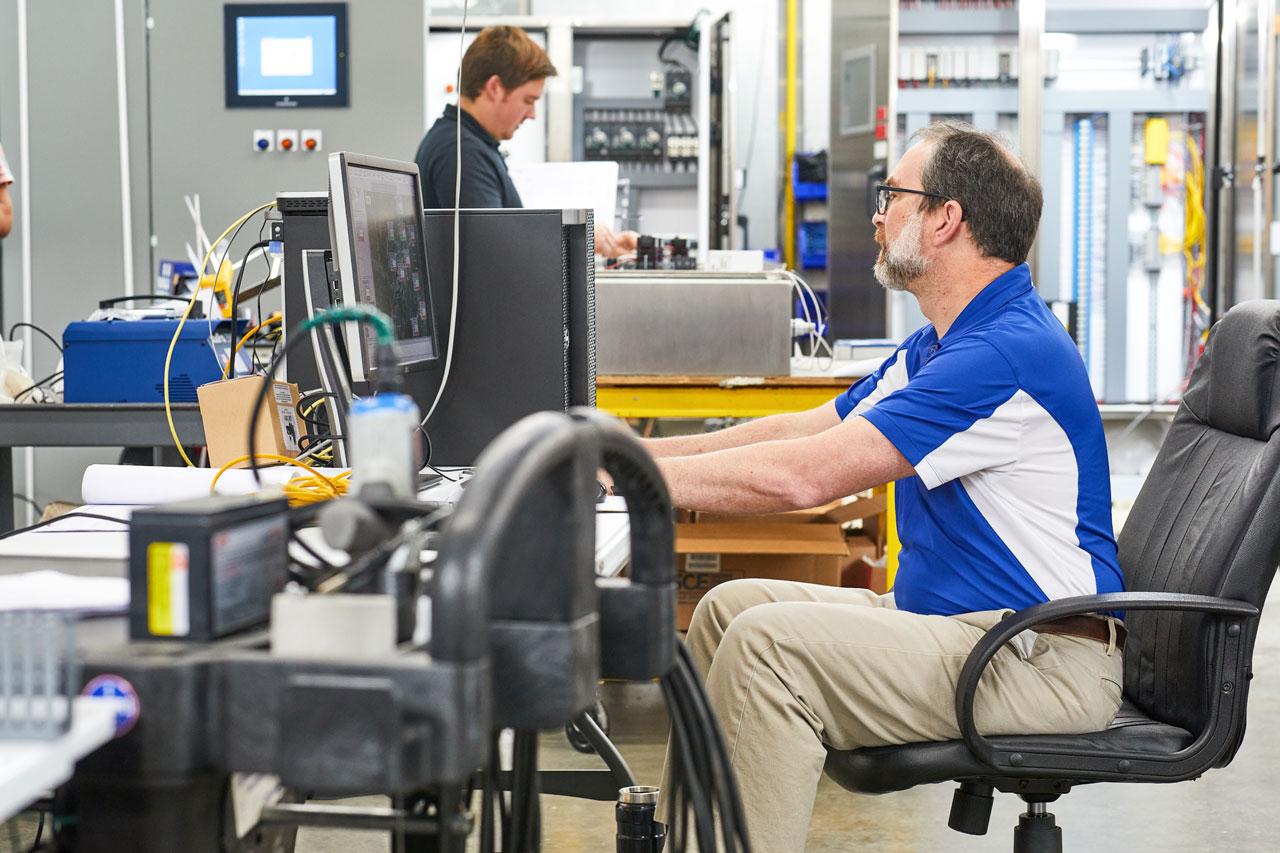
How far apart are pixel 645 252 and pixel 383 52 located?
157cm

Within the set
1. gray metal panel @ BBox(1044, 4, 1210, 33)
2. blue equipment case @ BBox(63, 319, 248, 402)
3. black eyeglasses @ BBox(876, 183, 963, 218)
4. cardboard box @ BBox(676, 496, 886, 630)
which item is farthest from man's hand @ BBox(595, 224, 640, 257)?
gray metal panel @ BBox(1044, 4, 1210, 33)

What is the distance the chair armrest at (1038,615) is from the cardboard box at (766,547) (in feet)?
4.76

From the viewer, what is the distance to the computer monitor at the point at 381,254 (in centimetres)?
163

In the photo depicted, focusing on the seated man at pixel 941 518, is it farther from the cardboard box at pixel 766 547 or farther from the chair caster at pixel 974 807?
the cardboard box at pixel 766 547

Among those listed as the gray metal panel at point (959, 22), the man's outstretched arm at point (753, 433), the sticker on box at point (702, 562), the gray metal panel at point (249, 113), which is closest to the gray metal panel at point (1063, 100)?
the gray metal panel at point (959, 22)

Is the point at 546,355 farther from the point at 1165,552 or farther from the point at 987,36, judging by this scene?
the point at 987,36

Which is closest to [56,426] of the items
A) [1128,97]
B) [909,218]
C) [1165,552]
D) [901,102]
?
[909,218]

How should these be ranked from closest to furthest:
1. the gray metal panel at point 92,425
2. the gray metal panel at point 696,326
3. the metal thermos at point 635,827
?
1. the metal thermos at point 635,827
2. the gray metal panel at point 92,425
3. the gray metal panel at point 696,326

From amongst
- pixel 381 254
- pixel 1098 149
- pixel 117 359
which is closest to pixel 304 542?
pixel 381 254

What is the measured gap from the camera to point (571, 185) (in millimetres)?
3691

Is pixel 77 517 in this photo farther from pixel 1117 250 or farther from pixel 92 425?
pixel 1117 250

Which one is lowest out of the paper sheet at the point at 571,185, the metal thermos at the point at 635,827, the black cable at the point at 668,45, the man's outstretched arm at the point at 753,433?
the metal thermos at the point at 635,827

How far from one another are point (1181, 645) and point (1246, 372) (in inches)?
14.6

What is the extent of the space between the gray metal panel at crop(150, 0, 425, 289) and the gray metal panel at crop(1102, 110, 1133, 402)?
378 cm
